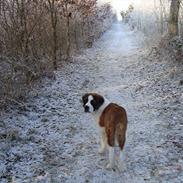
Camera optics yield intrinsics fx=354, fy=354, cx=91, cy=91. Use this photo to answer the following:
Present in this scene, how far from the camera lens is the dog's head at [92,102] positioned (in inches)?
239

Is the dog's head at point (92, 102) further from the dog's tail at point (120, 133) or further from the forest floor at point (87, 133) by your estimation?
the forest floor at point (87, 133)

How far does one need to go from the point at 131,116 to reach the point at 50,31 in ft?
22.2

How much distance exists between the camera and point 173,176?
582cm

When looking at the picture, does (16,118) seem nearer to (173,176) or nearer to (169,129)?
(169,129)

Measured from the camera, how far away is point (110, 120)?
5930mm

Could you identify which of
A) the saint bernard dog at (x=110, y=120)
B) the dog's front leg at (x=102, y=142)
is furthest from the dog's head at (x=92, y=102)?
the dog's front leg at (x=102, y=142)

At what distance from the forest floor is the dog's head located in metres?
1.03

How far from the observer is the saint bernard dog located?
5859 mm

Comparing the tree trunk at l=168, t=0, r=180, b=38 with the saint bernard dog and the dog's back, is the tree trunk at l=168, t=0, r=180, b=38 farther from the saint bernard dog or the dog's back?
the dog's back

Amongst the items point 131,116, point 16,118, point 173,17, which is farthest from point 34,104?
point 173,17

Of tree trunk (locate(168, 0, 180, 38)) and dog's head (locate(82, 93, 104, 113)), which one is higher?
tree trunk (locate(168, 0, 180, 38))

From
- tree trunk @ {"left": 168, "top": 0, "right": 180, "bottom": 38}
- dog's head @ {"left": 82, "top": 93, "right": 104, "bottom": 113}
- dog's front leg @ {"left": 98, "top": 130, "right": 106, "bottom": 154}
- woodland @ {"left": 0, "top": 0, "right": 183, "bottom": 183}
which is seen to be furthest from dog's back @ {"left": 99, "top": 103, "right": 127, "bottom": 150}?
tree trunk @ {"left": 168, "top": 0, "right": 180, "bottom": 38}

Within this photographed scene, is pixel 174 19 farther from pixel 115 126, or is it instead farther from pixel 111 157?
pixel 111 157

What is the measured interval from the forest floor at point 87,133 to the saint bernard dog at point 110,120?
1.54 ft
